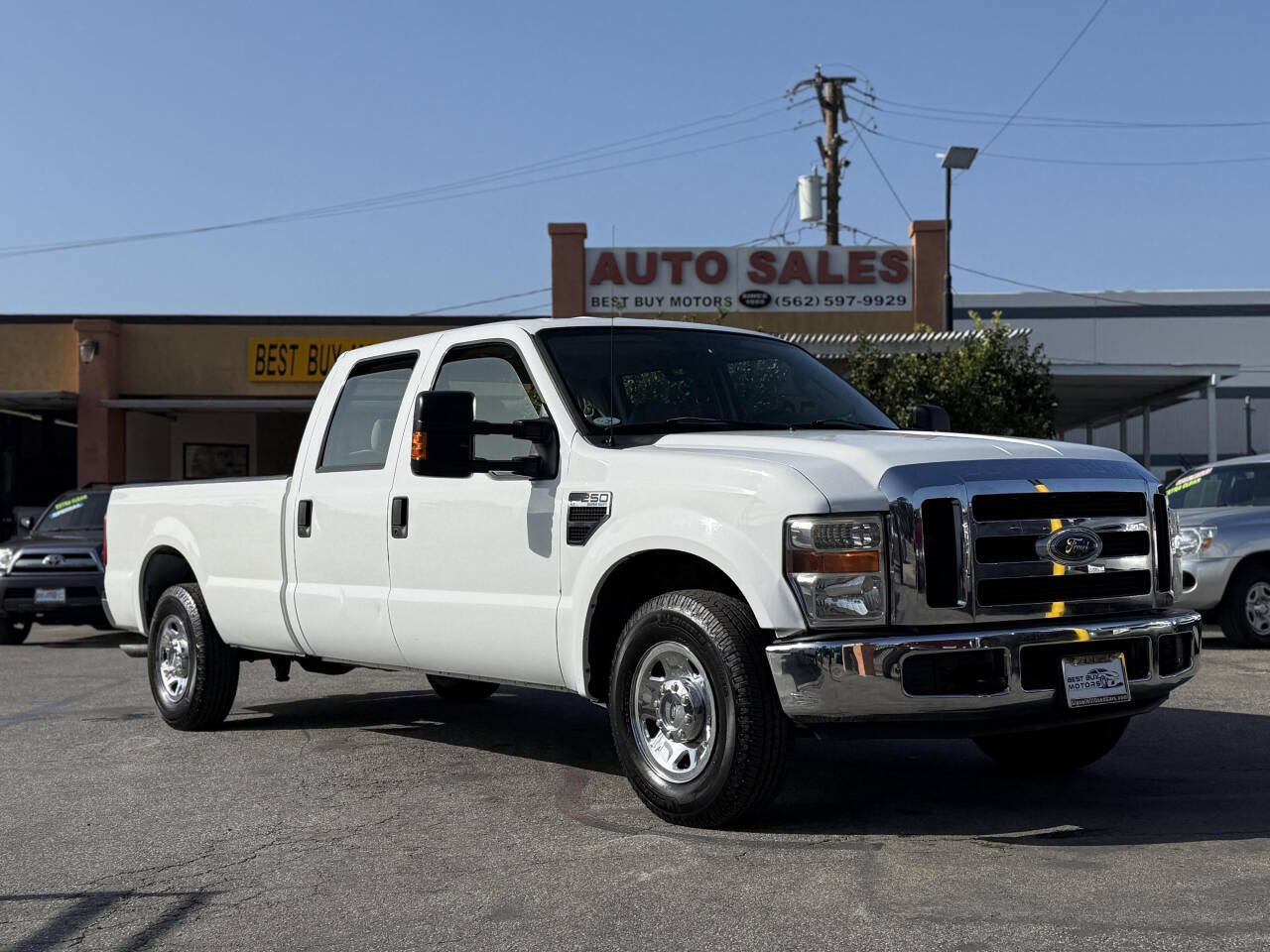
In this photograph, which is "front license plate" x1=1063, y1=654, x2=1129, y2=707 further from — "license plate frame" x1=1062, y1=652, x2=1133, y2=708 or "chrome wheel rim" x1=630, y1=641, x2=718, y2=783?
"chrome wheel rim" x1=630, y1=641, x2=718, y2=783

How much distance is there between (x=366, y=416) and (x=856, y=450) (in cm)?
298

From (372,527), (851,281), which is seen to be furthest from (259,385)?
(372,527)

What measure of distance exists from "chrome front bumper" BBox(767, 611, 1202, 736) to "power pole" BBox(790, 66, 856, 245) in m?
31.9

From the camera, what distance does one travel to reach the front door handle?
22.6 feet

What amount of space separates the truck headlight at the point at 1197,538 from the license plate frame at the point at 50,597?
1035 cm

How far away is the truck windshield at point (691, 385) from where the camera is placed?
6.48 meters

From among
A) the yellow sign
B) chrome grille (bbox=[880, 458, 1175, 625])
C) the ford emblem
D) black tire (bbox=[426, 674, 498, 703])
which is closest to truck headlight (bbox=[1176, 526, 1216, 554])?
black tire (bbox=[426, 674, 498, 703])

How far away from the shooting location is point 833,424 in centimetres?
673

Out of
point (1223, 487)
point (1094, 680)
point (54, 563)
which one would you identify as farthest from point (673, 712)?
point (54, 563)

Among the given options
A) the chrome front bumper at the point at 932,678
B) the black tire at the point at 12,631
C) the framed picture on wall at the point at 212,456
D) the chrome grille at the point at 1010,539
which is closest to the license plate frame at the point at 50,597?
the black tire at the point at 12,631

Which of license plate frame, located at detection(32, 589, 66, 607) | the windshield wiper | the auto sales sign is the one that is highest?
the auto sales sign

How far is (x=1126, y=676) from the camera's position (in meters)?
5.51

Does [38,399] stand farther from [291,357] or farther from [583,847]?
[583,847]

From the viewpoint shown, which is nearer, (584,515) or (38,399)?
(584,515)
